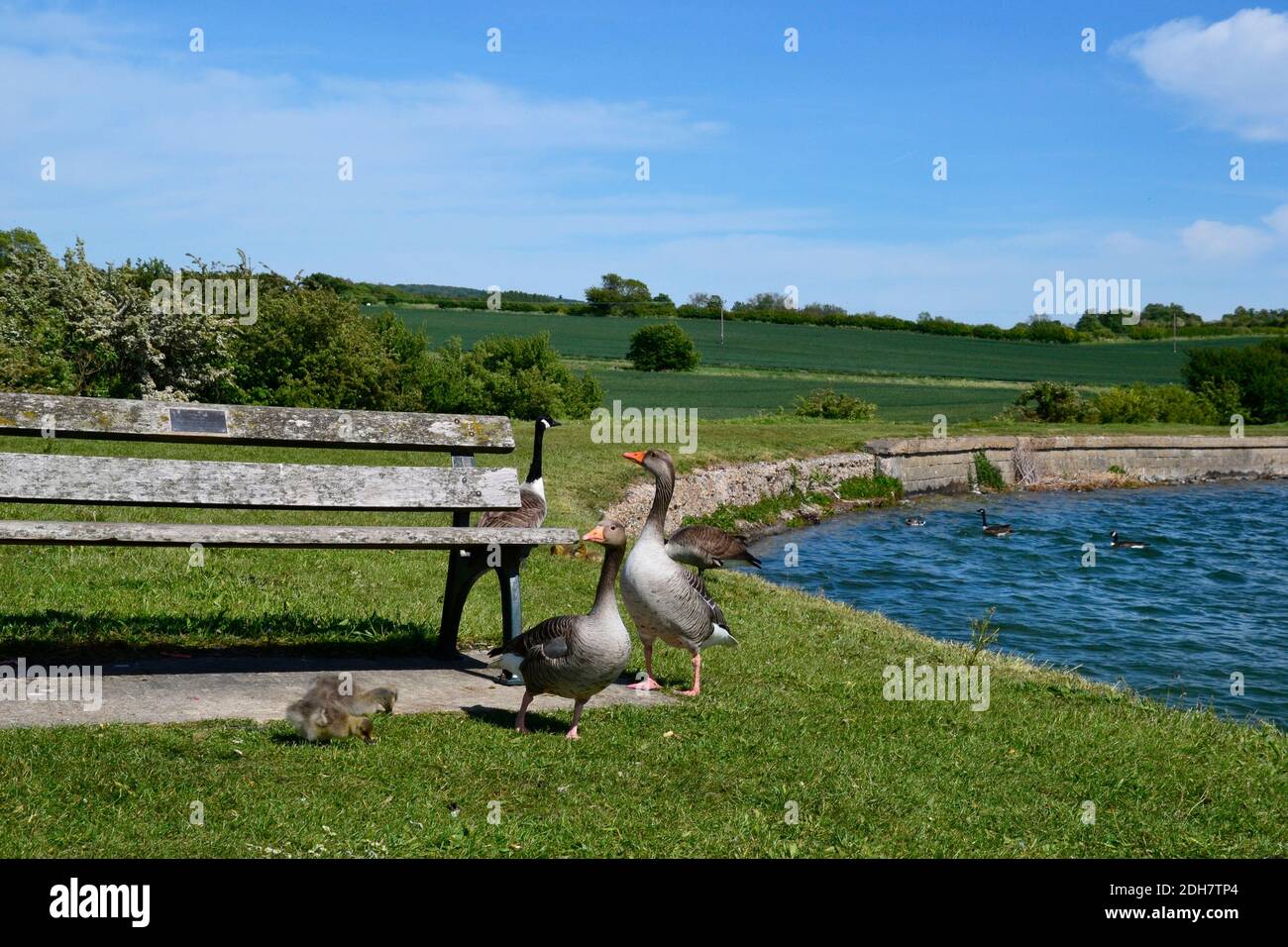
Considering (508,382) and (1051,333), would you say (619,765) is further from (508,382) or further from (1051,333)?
(1051,333)

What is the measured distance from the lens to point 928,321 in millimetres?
111312

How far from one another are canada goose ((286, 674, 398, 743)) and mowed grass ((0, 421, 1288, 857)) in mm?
102

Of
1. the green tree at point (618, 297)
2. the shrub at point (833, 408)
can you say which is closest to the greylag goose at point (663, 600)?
the shrub at point (833, 408)

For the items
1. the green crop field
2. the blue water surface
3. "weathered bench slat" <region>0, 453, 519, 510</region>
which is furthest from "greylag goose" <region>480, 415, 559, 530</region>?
the green crop field

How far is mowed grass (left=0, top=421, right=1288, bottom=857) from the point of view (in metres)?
5.40

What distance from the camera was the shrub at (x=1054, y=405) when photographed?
4603 cm

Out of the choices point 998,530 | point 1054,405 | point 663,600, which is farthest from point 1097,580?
point 1054,405

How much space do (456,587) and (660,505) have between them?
5.70ft

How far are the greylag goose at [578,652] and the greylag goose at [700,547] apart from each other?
191 inches

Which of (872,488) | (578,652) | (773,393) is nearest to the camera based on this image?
(578,652)

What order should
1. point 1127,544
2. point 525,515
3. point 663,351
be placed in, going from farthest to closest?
point 663,351 → point 1127,544 → point 525,515

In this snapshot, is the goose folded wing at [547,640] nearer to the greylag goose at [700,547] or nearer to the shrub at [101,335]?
the greylag goose at [700,547]

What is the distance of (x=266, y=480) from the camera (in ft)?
25.0

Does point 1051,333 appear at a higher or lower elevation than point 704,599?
higher
